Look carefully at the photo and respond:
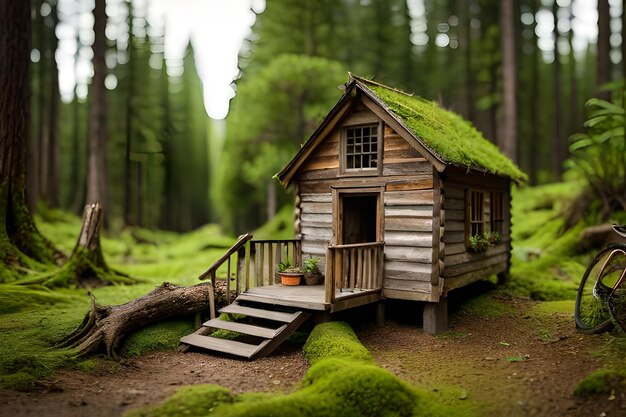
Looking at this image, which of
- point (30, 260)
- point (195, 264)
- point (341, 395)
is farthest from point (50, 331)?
point (195, 264)

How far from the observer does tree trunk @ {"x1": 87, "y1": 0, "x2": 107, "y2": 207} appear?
655 inches

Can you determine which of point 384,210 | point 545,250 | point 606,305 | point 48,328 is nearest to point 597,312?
point 606,305

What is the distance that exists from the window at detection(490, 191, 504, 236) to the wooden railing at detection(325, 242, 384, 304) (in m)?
4.64

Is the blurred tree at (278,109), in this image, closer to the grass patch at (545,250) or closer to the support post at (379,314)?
the support post at (379,314)

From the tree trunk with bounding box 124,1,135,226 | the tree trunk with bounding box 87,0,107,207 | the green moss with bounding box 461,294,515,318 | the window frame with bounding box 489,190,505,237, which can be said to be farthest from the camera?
the tree trunk with bounding box 124,1,135,226

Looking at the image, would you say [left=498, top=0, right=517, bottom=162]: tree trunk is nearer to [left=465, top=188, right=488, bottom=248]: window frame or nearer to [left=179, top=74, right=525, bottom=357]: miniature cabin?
[left=465, top=188, right=488, bottom=248]: window frame

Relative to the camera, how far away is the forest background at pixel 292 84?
1941 cm

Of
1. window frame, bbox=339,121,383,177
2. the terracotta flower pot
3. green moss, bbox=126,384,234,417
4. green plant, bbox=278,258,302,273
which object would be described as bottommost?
green moss, bbox=126,384,234,417

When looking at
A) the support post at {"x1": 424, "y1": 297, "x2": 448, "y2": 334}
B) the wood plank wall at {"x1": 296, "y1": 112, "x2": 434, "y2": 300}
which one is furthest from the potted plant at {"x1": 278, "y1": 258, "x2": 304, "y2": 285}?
the support post at {"x1": 424, "y1": 297, "x2": 448, "y2": 334}

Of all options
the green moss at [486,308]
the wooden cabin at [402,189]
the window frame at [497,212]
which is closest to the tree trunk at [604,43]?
the window frame at [497,212]

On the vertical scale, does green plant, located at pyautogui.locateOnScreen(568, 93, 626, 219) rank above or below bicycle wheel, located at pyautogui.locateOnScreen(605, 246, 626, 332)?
above

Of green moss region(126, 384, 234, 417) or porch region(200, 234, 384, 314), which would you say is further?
porch region(200, 234, 384, 314)

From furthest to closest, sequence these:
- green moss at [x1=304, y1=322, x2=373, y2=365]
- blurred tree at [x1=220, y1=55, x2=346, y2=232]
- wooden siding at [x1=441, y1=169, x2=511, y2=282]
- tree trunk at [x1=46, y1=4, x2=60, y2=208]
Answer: tree trunk at [x1=46, y1=4, x2=60, y2=208] → blurred tree at [x1=220, y1=55, x2=346, y2=232] → wooden siding at [x1=441, y1=169, x2=511, y2=282] → green moss at [x1=304, y1=322, x2=373, y2=365]

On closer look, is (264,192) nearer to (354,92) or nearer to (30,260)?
(30,260)
